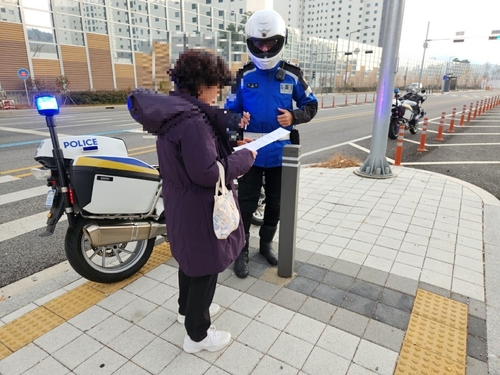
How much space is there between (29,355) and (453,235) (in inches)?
158

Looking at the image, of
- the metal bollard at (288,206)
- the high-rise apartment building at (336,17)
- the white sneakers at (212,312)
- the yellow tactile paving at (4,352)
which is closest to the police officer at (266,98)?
the metal bollard at (288,206)

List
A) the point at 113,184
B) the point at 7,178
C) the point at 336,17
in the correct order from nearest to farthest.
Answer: the point at 113,184
the point at 7,178
the point at 336,17

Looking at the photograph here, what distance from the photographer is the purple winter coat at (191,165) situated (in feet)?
5.18

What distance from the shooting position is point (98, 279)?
2846 millimetres

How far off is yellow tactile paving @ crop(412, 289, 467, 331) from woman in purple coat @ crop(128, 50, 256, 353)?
153cm

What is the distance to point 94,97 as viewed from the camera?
2653 centimetres

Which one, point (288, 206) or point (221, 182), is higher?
point (221, 182)

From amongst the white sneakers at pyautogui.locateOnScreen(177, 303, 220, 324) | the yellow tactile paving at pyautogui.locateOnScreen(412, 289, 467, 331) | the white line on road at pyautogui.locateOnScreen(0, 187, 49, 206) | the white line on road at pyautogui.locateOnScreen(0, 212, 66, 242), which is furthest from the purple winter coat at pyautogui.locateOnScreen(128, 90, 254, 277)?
the white line on road at pyautogui.locateOnScreen(0, 187, 49, 206)

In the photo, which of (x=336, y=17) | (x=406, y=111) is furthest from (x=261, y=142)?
(x=336, y=17)

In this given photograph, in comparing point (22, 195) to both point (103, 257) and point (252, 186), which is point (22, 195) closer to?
point (103, 257)

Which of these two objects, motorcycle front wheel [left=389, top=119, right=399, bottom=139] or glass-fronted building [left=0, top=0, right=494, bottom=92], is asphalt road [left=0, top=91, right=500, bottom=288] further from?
glass-fronted building [left=0, top=0, right=494, bottom=92]

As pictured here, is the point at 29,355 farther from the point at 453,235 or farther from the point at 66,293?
the point at 453,235

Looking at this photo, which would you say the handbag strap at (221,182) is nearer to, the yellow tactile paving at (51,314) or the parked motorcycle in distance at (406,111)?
the yellow tactile paving at (51,314)

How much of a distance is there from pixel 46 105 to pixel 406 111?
436 inches
